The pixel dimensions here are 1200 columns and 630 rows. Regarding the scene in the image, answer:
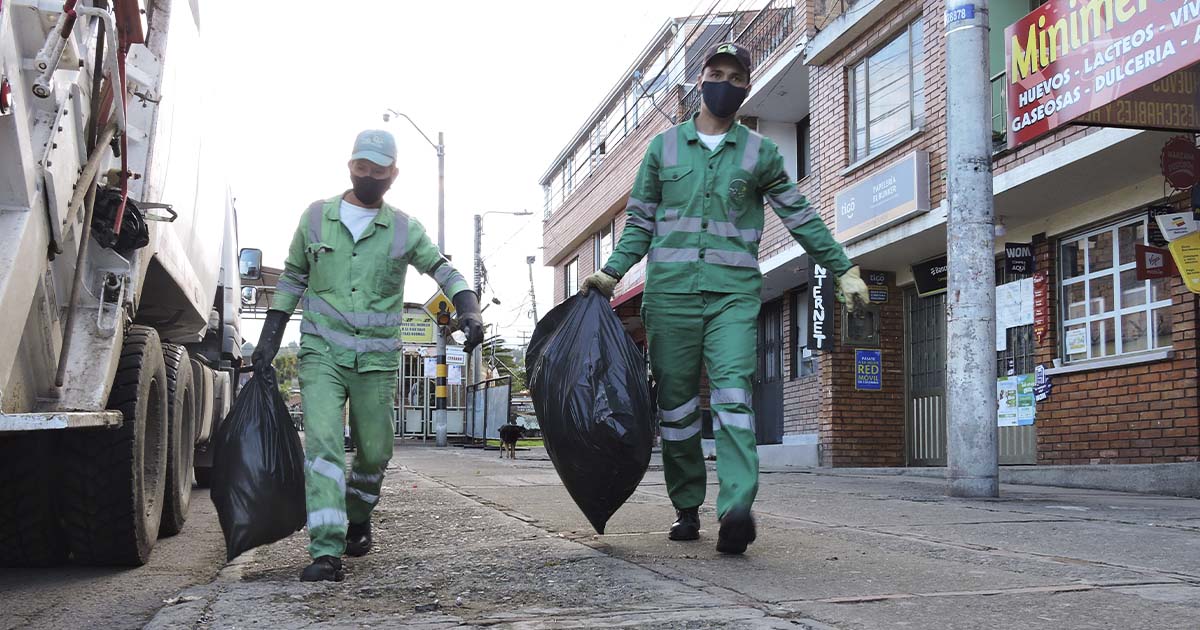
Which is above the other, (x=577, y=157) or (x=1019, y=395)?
(x=577, y=157)

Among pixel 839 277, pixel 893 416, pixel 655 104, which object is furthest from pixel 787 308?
pixel 839 277

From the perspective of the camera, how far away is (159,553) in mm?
5031

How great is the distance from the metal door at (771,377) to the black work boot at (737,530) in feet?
43.9

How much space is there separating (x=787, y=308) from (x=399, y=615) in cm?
1463

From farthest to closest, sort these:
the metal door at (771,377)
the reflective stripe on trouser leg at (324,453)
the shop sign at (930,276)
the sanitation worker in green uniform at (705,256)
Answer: the metal door at (771,377)
the shop sign at (930,276)
the sanitation worker in green uniform at (705,256)
the reflective stripe on trouser leg at (324,453)

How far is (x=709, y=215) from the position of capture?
441cm

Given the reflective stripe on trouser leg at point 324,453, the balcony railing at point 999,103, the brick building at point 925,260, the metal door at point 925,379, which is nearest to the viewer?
the reflective stripe on trouser leg at point 324,453

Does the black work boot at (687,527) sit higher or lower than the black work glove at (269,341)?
lower

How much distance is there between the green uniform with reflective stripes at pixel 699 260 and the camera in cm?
432

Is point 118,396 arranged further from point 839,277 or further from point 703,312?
point 839,277

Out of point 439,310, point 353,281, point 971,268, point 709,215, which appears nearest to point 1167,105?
point 971,268

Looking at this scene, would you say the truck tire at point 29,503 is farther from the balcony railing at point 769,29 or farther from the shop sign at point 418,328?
the shop sign at point 418,328

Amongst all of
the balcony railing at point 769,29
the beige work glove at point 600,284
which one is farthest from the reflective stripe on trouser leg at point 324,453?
the balcony railing at point 769,29

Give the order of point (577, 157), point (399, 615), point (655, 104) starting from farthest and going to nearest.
→ point (577, 157) → point (655, 104) → point (399, 615)
